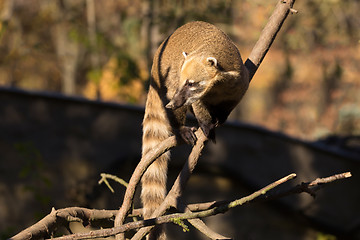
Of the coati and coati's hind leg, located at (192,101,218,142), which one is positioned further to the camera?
coati's hind leg, located at (192,101,218,142)

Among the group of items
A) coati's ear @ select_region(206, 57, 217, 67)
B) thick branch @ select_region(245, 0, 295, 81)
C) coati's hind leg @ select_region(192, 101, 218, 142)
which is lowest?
coati's hind leg @ select_region(192, 101, 218, 142)

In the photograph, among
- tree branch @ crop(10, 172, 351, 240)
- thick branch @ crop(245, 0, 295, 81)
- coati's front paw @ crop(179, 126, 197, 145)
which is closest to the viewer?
tree branch @ crop(10, 172, 351, 240)

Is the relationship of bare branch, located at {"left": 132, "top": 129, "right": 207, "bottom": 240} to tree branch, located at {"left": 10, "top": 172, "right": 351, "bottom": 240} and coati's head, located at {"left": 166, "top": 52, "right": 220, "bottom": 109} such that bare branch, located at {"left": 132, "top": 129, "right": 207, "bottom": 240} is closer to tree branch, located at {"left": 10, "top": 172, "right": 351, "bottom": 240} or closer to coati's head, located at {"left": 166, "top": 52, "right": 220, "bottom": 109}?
tree branch, located at {"left": 10, "top": 172, "right": 351, "bottom": 240}

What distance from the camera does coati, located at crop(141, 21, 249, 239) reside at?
3.03 m

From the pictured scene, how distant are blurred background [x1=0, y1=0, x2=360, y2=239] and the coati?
749 millimetres

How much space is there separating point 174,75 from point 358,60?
10969 mm

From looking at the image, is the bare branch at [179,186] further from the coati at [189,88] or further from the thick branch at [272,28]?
the thick branch at [272,28]

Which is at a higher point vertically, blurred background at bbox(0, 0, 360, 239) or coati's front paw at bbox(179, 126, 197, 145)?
coati's front paw at bbox(179, 126, 197, 145)

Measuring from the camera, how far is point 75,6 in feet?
54.5

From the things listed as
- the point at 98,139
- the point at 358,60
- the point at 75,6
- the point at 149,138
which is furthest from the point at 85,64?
the point at 149,138

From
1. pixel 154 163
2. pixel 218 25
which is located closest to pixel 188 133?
pixel 154 163

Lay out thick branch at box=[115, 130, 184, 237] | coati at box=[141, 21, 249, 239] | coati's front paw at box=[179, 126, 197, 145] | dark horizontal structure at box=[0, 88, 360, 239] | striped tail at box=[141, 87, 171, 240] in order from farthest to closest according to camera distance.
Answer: dark horizontal structure at box=[0, 88, 360, 239] → coati's front paw at box=[179, 126, 197, 145] → coati at box=[141, 21, 249, 239] → striped tail at box=[141, 87, 171, 240] → thick branch at box=[115, 130, 184, 237]

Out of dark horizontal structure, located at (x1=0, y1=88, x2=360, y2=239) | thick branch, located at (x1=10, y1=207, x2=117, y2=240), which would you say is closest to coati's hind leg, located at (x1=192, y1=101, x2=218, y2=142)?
thick branch, located at (x1=10, y1=207, x2=117, y2=240)

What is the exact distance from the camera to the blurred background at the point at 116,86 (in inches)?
232
